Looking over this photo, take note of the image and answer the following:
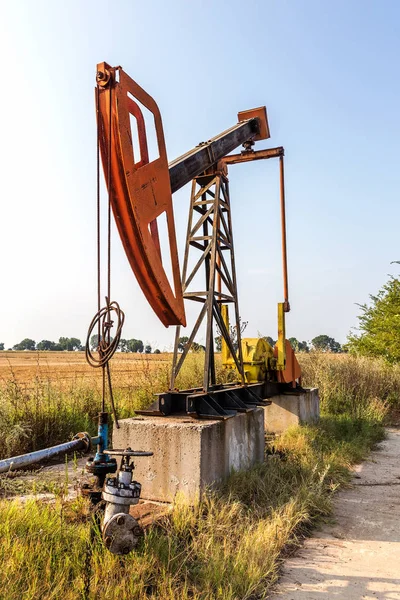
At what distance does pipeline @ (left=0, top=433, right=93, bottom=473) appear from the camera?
3.16 metres

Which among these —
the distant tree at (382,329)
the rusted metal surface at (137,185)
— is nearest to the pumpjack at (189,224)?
the rusted metal surface at (137,185)

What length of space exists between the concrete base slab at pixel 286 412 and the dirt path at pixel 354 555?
2.45 meters

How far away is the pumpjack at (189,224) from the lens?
386 centimetres

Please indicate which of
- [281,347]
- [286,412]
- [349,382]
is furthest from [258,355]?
[349,382]

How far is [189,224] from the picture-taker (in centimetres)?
624

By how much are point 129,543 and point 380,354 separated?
15036 millimetres

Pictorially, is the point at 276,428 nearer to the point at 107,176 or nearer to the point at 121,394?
the point at 121,394

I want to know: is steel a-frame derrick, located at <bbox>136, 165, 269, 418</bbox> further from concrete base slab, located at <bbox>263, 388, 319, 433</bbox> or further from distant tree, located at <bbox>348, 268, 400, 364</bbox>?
distant tree, located at <bbox>348, 268, 400, 364</bbox>

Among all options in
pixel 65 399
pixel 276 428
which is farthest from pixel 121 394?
pixel 276 428

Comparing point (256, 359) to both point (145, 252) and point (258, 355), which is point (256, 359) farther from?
point (145, 252)

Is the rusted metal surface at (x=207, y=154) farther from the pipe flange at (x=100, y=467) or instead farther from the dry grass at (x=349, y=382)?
the dry grass at (x=349, y=382)

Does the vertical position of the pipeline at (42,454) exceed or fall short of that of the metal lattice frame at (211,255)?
it falls short

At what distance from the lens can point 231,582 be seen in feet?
9.89

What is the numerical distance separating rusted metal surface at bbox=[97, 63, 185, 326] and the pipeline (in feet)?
4.30
